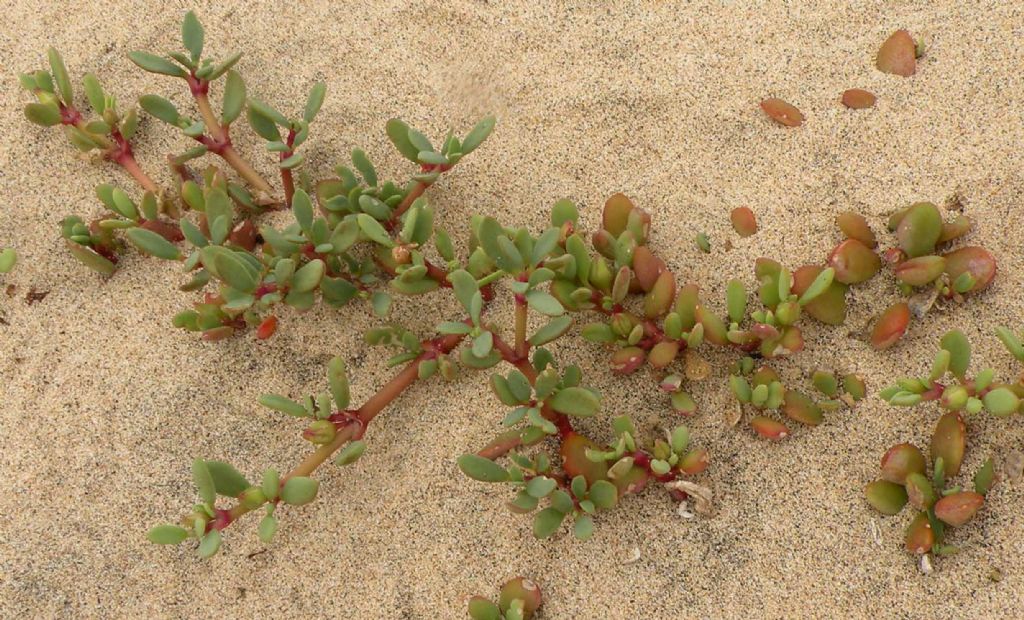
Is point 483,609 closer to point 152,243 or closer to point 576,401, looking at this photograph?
point 576,401

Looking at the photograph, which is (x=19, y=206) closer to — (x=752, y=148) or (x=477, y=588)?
(x=477, y=588)

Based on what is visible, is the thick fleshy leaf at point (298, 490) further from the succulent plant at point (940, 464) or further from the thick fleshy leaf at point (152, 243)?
the succulent plant at point (940, 464)

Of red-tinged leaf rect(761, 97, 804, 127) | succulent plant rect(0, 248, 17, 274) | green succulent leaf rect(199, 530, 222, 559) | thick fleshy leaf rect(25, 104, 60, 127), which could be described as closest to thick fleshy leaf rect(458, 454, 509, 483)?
green succulent leaf rect(199, 530, 222, 559)

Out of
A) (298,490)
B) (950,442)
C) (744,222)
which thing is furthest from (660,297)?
(298,490)

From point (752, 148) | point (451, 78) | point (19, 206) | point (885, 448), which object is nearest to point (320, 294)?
point (451, 78)

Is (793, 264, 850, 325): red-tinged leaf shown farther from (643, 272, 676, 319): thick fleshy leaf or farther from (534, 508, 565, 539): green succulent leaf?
(534, 508, 565, 539): green succulent leaf
